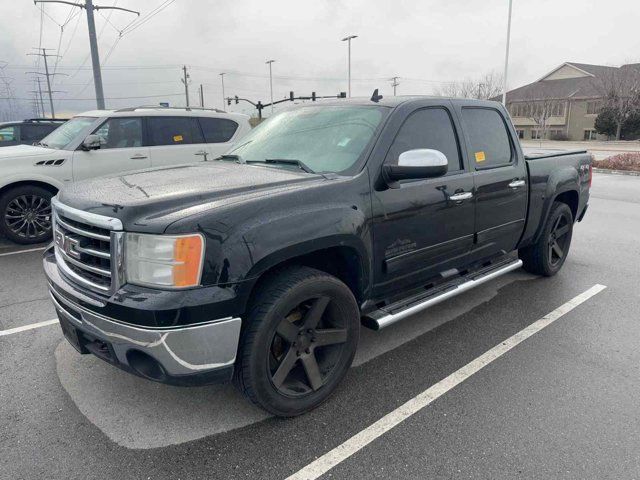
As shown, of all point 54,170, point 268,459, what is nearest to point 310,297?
point 268,459

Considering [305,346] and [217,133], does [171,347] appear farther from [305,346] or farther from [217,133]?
[217,133]

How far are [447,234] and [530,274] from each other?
228 centimetres

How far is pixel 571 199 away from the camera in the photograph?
5367mm

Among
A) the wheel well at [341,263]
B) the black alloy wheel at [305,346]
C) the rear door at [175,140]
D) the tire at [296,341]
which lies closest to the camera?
the tire at [296,341]

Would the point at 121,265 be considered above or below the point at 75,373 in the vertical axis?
above

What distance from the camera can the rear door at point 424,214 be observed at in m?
3.12

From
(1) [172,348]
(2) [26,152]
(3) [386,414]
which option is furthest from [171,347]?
(2) [26,152]

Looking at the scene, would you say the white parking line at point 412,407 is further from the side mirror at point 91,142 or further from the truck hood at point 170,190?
the side mirror at point 91,142

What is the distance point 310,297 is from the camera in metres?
2.67

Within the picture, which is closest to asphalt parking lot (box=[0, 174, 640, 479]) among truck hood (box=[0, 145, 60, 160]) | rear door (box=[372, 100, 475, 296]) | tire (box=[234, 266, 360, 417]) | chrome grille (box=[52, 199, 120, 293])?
tire (box=[234, 266, 360, 417])

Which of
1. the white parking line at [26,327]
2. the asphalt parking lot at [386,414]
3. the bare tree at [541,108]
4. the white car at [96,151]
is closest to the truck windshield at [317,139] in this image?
the asphalt parking lot at [386,414]

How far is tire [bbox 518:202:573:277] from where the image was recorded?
4965mm

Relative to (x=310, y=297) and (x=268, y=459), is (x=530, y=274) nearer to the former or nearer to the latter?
(x=310, y=297)

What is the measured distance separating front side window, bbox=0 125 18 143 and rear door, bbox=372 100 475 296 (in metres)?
11.6
